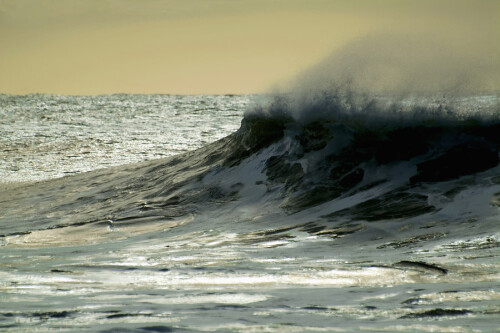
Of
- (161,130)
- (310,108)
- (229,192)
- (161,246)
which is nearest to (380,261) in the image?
(161,246)

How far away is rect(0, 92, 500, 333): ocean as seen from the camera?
8.81ft

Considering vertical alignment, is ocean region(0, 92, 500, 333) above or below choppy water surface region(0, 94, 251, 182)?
above

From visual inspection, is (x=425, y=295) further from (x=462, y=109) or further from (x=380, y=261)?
(x=462, y=109)

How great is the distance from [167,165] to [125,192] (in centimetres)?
109

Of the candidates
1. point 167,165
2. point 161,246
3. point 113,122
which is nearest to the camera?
point 161,246

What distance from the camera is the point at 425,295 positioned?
9.46 feet

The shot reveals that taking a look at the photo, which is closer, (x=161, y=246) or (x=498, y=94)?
(x=161, y=246)

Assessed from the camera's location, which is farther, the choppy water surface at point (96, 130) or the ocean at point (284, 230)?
the choppy water surface at point (96, 130)

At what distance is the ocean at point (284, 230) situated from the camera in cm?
269

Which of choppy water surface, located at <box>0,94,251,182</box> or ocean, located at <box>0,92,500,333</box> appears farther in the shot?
choppy water surface, located at <box>0,94,251,182</box>

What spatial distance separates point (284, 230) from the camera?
18.1ft

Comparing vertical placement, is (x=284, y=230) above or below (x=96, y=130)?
above

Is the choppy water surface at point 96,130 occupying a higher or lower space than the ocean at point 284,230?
lower

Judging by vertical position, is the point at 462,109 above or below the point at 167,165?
above
